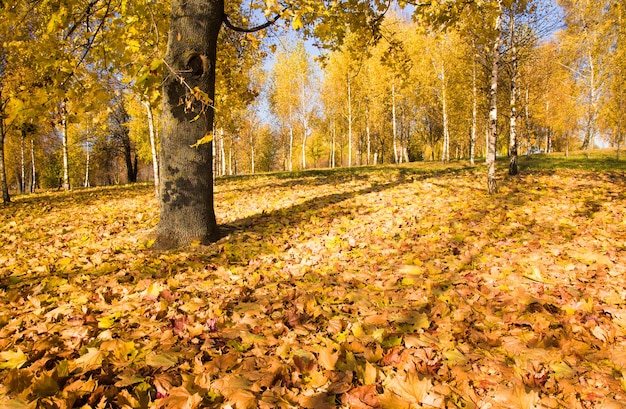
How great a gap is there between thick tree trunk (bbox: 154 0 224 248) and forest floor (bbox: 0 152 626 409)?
0.34 metres

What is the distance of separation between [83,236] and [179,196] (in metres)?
2.34

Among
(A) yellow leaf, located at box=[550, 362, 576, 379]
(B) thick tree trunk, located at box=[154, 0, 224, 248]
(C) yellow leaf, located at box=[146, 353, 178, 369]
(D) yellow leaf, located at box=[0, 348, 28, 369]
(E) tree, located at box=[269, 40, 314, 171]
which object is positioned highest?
(E) tree, located at box=[269, 40, 314, 171]

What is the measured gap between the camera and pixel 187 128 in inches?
169

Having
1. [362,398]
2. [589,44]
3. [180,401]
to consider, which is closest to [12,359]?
[180,401]

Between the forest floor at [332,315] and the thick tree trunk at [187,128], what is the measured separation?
0.34 meters

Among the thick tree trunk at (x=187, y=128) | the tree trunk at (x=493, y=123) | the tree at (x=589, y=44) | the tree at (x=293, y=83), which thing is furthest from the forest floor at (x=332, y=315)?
the tree at (x=293, y=83)

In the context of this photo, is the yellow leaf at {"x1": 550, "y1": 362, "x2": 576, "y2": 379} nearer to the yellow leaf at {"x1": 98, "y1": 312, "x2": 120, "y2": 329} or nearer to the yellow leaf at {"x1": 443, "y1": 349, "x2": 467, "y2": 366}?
the yellow leaf at {"x1": 443, "y1": 349, "x2": 467, "y2": 366}

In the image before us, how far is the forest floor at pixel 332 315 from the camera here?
5.55ft

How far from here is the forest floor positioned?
1691 mm

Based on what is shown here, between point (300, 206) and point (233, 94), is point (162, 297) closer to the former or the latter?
point (300, 206)

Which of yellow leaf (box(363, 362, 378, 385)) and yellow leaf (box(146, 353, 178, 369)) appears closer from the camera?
yellow leaf (box(363, 362, 378, 385))

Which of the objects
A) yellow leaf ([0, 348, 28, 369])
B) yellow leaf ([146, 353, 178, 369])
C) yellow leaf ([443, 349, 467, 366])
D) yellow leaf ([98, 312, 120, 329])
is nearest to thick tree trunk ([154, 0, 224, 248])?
yellow leaf ([98, 312, 120, 329])

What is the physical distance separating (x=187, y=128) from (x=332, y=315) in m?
3.09

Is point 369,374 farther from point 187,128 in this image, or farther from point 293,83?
point 293,83
